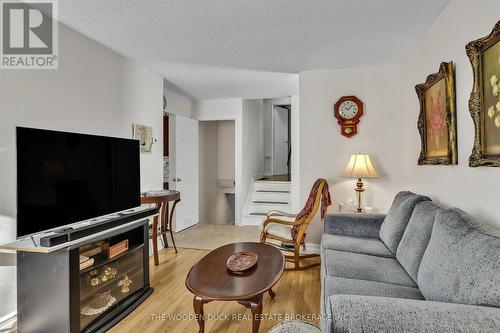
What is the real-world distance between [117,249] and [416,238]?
87.7 inches

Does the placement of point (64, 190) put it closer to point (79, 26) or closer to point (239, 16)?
point (79, 26)

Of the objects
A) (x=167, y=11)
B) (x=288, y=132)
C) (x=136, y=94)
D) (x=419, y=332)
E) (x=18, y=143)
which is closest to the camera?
(x=419, y=332)

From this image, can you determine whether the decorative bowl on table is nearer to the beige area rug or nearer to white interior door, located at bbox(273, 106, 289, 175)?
the beige area rug

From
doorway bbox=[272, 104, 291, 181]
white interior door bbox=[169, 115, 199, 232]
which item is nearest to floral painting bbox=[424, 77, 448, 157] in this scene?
white interior door bbox=[169, 115, 199, 232]

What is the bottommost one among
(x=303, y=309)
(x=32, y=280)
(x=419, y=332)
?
(x=303, y=309)

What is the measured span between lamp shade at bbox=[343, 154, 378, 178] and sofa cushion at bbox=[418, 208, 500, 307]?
1.54 m

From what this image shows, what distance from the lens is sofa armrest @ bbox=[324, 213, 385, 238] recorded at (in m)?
2.63

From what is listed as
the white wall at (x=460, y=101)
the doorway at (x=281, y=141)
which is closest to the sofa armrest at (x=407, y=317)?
the white wall at (x=460, y=101)

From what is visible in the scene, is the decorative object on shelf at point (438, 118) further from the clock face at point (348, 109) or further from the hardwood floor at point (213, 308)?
the hardwood floor at point (213, 308)

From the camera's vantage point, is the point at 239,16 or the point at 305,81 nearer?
the point at 239,16

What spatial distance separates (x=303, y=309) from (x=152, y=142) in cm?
267

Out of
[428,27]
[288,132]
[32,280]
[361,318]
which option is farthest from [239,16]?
[288,132]

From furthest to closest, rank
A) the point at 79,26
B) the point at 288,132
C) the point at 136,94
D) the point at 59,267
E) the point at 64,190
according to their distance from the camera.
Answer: the point at 288,132, the point at 136,94, the point at 79,26, the point at 64,190, the point at 59,267

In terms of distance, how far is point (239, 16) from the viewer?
2229mm
